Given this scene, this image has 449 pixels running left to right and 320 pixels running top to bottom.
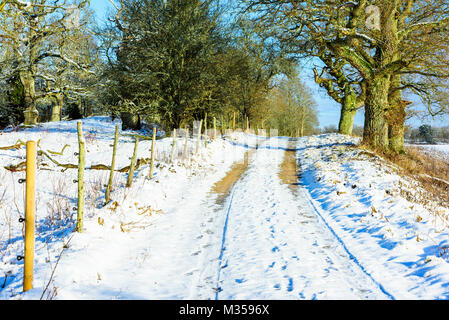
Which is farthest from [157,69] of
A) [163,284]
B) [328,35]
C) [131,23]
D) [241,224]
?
[163,284]

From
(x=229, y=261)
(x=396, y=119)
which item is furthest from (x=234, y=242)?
(x=396, y=119)

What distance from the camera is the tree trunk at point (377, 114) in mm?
13109

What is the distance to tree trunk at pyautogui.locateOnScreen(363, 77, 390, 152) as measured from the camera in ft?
43.0

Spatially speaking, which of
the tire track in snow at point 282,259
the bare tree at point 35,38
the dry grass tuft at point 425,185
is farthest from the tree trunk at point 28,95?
the dry grass tuft at point 425,185

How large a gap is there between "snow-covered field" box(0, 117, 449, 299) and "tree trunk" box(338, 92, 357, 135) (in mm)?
9736

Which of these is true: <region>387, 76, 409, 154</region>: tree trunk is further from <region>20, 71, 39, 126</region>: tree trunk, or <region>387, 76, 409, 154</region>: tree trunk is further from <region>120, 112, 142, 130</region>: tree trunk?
<region>20, 71, 39, 126</region>: tree trunk

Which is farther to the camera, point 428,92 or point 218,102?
point 218,102

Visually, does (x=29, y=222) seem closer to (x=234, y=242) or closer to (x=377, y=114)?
(x=234, y=242)

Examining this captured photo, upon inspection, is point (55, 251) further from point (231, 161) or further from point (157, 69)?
point (157, 69)

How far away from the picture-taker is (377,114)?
13.2m

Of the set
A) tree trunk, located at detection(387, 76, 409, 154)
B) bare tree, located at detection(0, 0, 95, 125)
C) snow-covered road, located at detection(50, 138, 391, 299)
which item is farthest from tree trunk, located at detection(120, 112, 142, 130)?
tree trunk, located at detection(387, 76, 409, 154)

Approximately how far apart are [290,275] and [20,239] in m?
5.00

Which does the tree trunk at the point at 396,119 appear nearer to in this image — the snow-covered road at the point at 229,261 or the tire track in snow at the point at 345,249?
the tire track in snow at the point at 345,249
